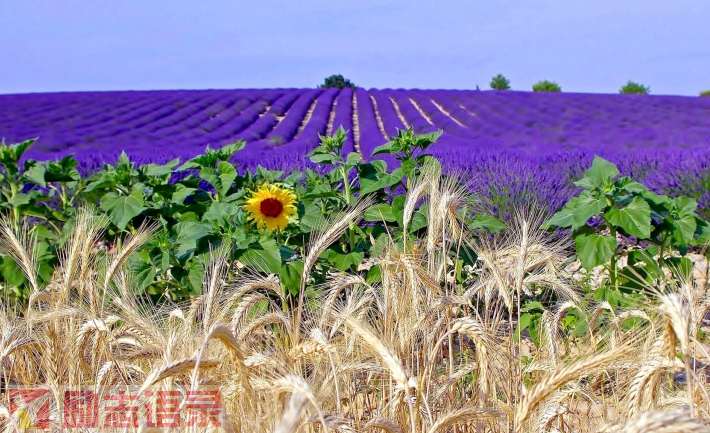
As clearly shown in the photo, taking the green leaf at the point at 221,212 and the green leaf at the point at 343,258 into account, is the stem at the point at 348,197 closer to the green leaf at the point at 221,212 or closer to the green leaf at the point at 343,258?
the green leaf at the point at 343,258

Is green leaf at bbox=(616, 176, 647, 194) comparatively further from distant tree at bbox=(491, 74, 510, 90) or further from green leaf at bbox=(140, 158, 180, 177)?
distant tree at bbox=(491, 74, 510, 90)

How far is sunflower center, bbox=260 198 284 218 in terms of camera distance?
293cm

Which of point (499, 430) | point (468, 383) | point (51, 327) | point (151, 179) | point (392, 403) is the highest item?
point (151, 179)

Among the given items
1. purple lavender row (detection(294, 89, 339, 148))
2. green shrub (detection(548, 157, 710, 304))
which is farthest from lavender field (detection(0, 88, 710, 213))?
green shrub (detection(548, 157, 710, 304))

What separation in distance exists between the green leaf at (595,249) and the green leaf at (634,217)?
0.08 meters

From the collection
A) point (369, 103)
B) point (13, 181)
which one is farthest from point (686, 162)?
point (369, 103)

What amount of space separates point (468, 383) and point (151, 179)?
173 centimetres

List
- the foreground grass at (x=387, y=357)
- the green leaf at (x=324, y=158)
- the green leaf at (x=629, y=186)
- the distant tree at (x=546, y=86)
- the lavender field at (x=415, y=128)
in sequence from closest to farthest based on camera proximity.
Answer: the foreground grass at (x=387, y=357) → the green leaf at (x=629, y=186) → the green leaf at (x=324, y=158) → the lavender field at (x=415, y=128) → the distant tree at (x=546, y=86)

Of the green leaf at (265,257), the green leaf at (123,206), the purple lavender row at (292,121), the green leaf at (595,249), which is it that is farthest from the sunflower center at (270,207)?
the purple lavender row at (292,121)

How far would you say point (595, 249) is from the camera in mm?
2988

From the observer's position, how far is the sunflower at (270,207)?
2.93 m

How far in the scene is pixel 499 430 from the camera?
1.91m

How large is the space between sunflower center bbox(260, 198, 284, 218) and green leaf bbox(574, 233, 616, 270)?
1.23 meters

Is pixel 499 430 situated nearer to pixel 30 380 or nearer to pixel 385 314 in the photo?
pixel 385 314
